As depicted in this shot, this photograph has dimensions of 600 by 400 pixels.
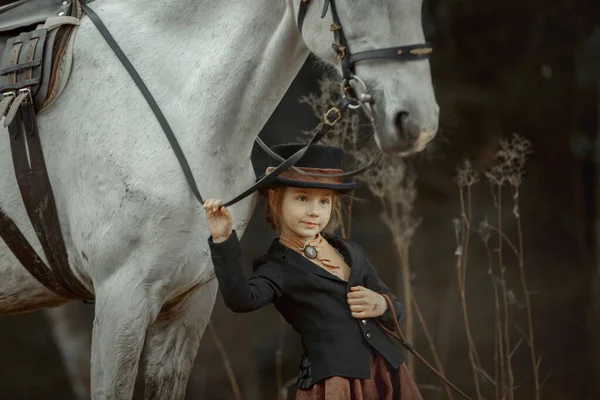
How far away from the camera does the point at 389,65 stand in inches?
78.7

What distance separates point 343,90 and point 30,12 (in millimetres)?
936

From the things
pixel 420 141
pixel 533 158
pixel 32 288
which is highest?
pixel 420 141

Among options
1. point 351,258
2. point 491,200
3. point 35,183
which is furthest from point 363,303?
point 491,200

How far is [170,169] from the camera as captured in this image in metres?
2.18

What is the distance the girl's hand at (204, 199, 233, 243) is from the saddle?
56 cm

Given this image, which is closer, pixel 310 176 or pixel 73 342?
pixel 310 176

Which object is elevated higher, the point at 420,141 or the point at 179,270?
the point at 420,141

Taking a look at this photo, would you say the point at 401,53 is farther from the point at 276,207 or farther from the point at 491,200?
the point at 491,200

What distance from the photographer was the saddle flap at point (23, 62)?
2252 millimetres

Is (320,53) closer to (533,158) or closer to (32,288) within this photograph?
(32,288)

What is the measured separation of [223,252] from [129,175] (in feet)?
1.10

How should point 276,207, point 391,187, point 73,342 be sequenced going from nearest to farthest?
point 276,207
point 391,187
point 73,342

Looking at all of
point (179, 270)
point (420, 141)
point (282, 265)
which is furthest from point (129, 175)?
point (420, 141)

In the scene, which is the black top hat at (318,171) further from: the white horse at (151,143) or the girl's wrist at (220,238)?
the girl's wrist at (220,238)
